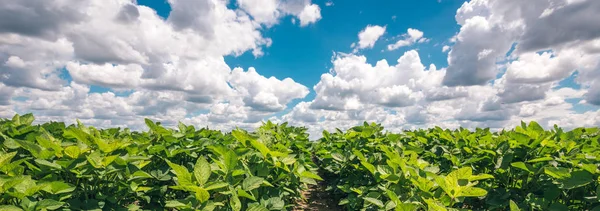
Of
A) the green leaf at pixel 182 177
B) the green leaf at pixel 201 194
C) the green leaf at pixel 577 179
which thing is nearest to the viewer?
the green leaf at pixel 201 194

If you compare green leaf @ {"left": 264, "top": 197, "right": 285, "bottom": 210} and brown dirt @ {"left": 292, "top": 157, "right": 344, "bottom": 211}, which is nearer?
green leaf @ {"left": 264, "top": 197, "right": 285, "bottom": 210}

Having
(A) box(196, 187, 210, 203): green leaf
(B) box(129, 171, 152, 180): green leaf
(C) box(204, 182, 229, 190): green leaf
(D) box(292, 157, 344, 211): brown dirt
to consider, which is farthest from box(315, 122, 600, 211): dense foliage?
(B) box(129, 171, 152, 180): green leaf

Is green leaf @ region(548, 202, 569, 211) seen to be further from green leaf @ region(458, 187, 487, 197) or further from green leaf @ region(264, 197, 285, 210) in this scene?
green leaf @ region(264, 197, 285, 210)

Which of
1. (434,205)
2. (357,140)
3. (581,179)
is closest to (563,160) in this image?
(581,179)

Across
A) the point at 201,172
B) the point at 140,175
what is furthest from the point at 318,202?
the point at 201,172

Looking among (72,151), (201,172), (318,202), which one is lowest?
(318,202)

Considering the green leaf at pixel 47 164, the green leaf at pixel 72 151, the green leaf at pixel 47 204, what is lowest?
the green leaf at pixel 47 204

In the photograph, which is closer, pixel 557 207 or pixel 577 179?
pixel 577 179

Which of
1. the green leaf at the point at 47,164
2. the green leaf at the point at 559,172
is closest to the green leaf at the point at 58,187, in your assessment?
the green leaf at the point at 47,164

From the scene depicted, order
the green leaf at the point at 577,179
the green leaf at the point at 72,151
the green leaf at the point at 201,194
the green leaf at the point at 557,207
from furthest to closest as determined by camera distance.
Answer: the green leaf at the point at 557,207
the green leaf at the point at 577,179
the green leaf at the point at 72,151
the green leaf at the point at 201,194

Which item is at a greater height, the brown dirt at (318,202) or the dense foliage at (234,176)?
the dense foliage at (234,176)

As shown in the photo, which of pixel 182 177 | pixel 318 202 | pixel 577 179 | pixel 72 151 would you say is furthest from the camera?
pixel 318 202

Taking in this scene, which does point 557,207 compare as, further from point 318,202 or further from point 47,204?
point 318,202

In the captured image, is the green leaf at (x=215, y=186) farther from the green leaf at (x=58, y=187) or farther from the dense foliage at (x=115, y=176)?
the green leaf at (x=58, y=187)
